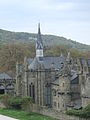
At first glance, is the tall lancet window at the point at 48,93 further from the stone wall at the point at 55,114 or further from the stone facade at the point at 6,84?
the stone facade at the point at 6,84

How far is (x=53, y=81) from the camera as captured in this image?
67.1 meters

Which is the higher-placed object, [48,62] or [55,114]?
[48,62]

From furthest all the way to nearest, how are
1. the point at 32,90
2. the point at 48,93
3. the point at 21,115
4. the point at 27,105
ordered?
the point at 32,90
the point at 48,93
the point at 27,105
the point at 21,115

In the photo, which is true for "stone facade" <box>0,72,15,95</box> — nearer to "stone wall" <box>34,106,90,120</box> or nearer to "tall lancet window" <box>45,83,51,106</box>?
"tall lancet window" <box>45,83,51,106</box>

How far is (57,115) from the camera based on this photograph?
5291 cm

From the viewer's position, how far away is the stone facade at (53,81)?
2325 inches

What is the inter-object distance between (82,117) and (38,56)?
2460 centimetres

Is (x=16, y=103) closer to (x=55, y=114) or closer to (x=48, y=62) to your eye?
(x=48, y=62)

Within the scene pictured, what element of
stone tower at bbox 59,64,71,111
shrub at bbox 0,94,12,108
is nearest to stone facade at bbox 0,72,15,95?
shrub at bbox 0,94,12,108

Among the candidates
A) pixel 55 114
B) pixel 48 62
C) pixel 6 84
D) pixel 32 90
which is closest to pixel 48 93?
pixel 32 90

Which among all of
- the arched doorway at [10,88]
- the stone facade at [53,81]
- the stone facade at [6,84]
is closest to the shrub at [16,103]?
the stone facade at [53,81]

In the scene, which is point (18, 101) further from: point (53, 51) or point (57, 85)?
point (53, 51)

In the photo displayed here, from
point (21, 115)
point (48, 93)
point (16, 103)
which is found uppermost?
point (48, 93)

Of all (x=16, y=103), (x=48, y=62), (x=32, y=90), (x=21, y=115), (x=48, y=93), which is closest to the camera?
(x=21, y=115)
